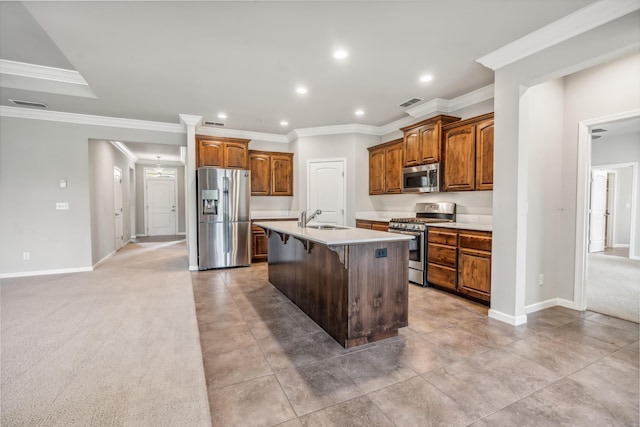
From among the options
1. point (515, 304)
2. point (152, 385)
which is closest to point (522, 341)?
point (515, 304)

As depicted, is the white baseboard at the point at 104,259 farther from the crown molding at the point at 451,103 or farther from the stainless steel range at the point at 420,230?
the crown molding at the point at 451,103

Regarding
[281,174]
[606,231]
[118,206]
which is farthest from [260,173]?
[606,231]

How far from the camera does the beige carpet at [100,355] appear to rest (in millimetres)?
1692

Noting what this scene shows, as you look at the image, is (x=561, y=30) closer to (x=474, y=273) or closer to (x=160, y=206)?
(x=474, y=273)

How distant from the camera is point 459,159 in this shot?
395 centimetres

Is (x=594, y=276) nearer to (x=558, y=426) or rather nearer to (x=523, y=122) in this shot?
(x=523, y=122)

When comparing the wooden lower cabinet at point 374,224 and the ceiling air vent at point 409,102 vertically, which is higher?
the ceiling air vent at point 409,102

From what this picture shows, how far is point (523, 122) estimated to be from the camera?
2.81m

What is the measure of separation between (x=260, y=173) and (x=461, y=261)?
4.10m

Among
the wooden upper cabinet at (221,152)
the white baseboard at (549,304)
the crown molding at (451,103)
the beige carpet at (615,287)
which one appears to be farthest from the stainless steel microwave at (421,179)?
the wooden upper cabinet at (221,152)

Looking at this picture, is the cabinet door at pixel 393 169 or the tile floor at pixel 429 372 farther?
the cabinet door at pixel 393 169

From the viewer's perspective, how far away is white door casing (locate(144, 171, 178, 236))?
10.0 metres

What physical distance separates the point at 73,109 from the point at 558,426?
6.48 m

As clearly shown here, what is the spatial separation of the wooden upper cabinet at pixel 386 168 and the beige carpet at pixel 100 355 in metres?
3.58
